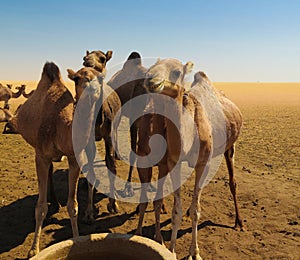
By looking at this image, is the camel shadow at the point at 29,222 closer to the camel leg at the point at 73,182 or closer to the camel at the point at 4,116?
the camel leg at the point at 73,182

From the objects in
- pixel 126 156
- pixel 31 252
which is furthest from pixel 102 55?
pixel 126 156

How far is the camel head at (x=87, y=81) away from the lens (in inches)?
138

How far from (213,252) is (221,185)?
9.18 feet

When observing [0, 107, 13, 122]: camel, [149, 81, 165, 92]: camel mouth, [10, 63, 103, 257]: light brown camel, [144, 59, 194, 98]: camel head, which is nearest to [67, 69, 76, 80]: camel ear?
[10, 63, 103, 257]: light brown camel

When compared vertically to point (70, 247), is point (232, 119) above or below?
above

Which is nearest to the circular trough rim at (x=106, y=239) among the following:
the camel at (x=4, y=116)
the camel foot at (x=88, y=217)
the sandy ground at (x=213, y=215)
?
the sandy ground at (x=213, y=215)

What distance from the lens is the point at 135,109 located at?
6203 mm

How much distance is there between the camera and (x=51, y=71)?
4770 mm

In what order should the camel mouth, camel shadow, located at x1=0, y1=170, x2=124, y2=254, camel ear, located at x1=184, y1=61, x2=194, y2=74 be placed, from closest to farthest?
the camel mouth, camel ear, located at x1=184, y1=61, x2=194, y2=74, camel shadow, located at x1=0, y1=170, x2=124, y2=254

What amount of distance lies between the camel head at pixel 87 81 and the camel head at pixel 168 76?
0.63 metres

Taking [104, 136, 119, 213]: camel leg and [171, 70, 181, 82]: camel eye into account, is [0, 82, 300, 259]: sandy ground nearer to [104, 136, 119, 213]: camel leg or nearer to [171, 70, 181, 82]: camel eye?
[104, 136, 119, 213]: camel leg

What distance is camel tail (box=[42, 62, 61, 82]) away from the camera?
4.72 meters

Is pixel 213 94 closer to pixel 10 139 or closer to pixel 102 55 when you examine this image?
pixel 102 55

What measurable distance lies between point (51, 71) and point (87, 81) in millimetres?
1512
